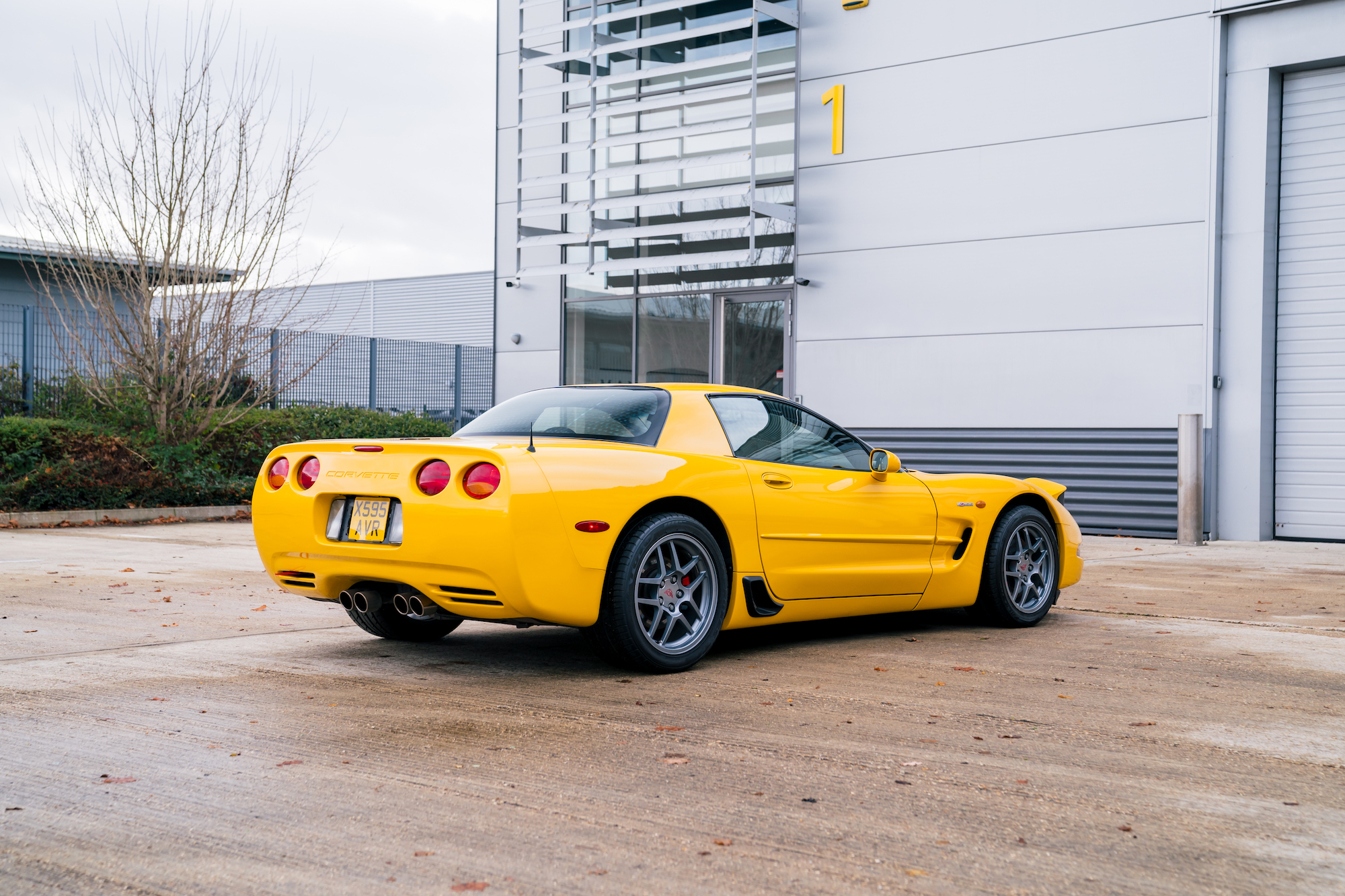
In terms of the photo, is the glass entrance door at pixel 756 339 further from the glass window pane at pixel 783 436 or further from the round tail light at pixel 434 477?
the round tail light at pixel 434 477

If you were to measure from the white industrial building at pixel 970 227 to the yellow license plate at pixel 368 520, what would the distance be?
10916 millimetres

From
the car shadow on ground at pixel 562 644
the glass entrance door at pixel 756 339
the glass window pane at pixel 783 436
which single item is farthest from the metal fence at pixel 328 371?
the glass window pane at pixel 783 436

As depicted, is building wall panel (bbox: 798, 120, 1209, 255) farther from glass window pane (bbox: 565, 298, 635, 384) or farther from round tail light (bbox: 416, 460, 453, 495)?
round tail light (bbox: 416, 460, 453, 495)

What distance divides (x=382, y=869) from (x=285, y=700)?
1980 mm

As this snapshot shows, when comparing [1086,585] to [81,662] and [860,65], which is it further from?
[860,65]

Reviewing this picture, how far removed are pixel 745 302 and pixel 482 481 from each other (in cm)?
1265

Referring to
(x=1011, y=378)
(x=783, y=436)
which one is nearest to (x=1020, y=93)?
(x=1011, y=378)

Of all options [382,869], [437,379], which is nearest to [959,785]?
[382,869]

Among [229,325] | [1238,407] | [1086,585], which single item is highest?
[229,325]

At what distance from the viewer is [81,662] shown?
5387 millimetres

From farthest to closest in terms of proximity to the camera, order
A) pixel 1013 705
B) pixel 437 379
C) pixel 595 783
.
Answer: pixel 437 379 → pixel 1013 705 → pixel 595 783

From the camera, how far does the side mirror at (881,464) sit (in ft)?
20.4

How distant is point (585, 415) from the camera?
5.74m

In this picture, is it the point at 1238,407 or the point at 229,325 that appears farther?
the point at 229,325
